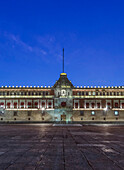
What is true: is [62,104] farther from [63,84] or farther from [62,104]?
[63,84]

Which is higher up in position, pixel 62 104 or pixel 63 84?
pixel 63 84

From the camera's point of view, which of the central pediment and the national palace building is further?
the central pediment

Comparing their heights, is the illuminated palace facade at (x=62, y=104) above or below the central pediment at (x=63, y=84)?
below

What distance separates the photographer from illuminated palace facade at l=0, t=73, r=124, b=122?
2347 inches

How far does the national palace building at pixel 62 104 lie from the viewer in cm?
5959

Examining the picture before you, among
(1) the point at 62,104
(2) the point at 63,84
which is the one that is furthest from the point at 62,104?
(2) the point at 63,84

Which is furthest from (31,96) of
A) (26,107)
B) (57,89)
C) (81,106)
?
(81,106)

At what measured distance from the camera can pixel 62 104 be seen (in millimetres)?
60625

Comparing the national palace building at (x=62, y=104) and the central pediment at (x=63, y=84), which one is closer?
the national palace building at (x=62, y=104)

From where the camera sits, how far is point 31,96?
61.1 m

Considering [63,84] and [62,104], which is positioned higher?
[63,84]

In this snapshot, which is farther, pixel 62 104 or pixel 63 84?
pixel 63 84

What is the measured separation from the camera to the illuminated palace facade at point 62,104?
196 ft

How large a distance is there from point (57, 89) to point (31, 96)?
10.5 meters
